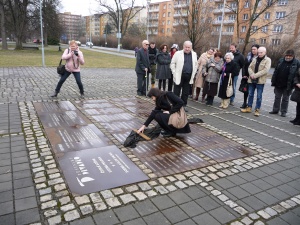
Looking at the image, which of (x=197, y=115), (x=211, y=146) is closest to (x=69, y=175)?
(x=211, y=146)

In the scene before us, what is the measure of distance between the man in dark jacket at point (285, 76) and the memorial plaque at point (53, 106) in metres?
5.89

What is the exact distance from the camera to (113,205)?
313cm

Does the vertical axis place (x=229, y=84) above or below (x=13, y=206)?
above

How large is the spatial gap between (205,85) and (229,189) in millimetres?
5679

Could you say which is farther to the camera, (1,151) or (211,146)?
(211,146)

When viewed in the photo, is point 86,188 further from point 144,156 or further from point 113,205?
point 144,156

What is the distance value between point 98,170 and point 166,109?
2075mm

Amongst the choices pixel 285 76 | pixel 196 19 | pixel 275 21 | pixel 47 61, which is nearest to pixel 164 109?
pixel 285 76

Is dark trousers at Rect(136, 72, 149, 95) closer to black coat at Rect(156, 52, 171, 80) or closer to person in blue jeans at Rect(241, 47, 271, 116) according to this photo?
black coat at Rect(156, 52, 171, 80)

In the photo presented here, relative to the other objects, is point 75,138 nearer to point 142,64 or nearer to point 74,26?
point 142,64

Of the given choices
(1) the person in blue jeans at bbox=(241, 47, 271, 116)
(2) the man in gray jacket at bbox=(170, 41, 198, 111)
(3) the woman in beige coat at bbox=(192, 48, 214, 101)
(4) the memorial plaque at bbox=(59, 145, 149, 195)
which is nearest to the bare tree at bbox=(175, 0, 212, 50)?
(3) the woman in beige coat at bbox=(192, 48, 214, 101)

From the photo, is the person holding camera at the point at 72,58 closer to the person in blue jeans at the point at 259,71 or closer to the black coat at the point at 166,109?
the black coat at the point at 166,109

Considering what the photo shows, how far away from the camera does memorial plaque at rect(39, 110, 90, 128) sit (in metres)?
5.91

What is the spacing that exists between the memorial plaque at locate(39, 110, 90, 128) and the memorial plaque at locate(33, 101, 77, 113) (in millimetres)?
328
